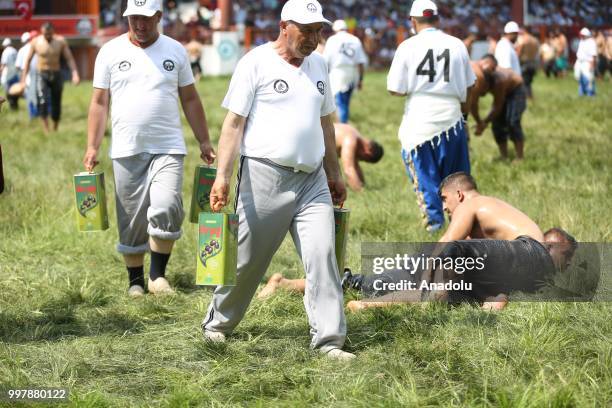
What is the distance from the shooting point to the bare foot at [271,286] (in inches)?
282

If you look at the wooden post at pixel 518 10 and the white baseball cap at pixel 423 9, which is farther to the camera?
the wooden post at pixel 518 10

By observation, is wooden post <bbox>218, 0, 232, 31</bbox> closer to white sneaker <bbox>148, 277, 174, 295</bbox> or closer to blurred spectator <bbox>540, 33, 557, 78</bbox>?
blurred spectator <bbox>540, 33, 557, 78</bbox>

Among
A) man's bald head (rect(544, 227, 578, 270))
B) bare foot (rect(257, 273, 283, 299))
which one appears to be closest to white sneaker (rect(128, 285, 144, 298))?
bare foot (rect(257, 273, 283, 299))

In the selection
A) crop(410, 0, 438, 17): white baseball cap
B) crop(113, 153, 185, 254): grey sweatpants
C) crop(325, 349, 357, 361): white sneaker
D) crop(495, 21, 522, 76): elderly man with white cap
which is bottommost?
crop(325, 349, 357, 361): white sneaker

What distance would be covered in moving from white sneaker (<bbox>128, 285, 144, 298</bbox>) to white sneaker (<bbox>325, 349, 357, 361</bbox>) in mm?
2249

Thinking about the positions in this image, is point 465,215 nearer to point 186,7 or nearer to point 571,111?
point 571,111

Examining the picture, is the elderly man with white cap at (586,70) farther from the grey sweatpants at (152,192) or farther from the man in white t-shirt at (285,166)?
the man in white t-shirt at (285,166)

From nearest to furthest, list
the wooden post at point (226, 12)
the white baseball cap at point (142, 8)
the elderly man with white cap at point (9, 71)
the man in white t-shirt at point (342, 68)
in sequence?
the white baseball cap at point (142, 8), the man in white t-shirt at point (342, 68), the elderly man with white cap at point (9, 71), the wooden post at point (226, 12)

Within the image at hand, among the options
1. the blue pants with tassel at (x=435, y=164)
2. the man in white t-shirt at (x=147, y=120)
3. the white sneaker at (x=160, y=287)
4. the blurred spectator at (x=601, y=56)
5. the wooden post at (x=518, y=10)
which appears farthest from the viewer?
the wooden post at (x=518, y=10)

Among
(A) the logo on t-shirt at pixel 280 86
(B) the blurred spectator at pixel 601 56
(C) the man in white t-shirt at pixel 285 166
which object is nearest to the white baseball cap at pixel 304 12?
(C) the man in white t-shirt at pixel 285 166

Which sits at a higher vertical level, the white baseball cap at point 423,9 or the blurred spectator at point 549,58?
the white baseball cap at point 423,9

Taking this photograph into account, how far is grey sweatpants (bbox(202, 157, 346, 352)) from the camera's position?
5.56 m

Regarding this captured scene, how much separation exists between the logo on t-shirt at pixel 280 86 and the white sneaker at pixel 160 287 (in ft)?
7.93

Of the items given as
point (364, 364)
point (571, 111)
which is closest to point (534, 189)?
point (364, 364)
